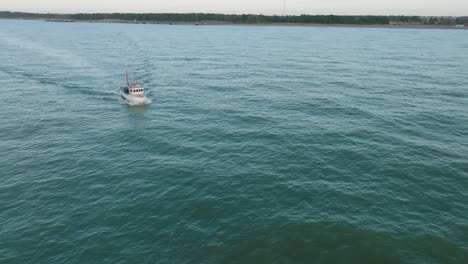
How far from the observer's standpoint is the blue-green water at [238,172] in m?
38.3

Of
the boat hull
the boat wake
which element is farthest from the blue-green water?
the boat wake

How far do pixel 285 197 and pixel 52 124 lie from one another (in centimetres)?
5981

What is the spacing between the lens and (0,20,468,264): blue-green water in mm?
38281

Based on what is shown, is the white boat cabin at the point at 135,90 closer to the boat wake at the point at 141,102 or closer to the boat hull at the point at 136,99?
the boat hull at the point at 136,99

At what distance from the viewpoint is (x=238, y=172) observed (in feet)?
179

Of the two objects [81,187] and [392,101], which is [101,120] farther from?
[392,101]

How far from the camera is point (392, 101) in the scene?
89188 mm

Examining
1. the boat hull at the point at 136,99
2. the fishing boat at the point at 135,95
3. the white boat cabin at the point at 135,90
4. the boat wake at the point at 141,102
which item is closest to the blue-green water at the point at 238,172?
the boat hull at the point at 136,99

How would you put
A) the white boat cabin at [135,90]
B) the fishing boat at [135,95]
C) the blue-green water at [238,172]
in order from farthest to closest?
the white boat cabin at [135,90] < the fishing boat at [135,95] < the blue-green water at [238,172]

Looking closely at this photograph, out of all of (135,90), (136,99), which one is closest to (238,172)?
(136,99)

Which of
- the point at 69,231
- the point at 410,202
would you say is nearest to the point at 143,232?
the point at 69,231

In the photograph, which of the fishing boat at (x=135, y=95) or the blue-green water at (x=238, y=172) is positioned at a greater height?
Result: the fishing boat at (x=135, y=95)

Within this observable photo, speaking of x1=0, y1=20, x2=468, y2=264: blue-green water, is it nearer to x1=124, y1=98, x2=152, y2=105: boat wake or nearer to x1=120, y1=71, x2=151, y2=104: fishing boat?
x1=124, y1=98, x2=152, y2=105: boat wake

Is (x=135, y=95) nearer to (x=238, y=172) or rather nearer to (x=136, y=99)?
(x=136, y=99)
